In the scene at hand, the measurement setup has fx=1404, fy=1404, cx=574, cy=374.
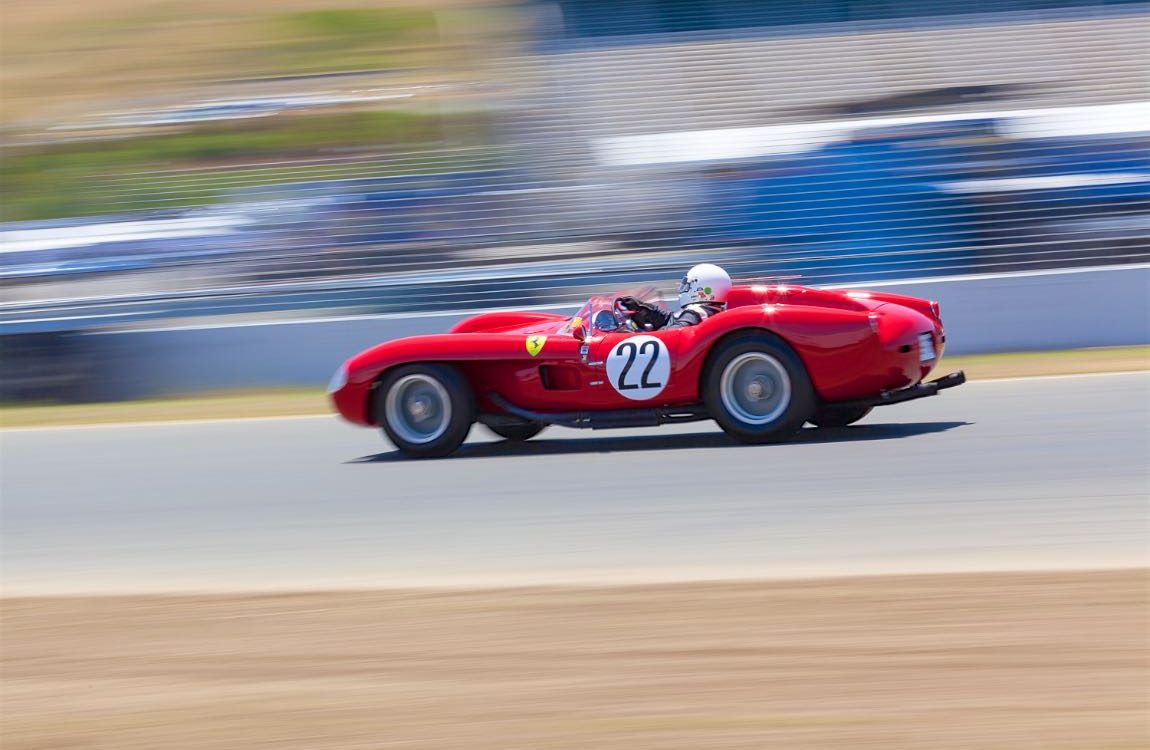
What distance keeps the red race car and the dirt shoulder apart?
3220 millimetres

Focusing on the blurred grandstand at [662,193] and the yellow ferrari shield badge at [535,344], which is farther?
the blurred grandstand at [662,193]

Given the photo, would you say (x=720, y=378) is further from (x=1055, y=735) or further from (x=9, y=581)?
(x=1055, y=735)

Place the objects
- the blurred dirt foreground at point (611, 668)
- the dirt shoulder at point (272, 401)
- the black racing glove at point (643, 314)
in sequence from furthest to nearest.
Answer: the dirt shoulder at point (272, 401)
the black racing glove at point (643, 314)
the blurred dirt foreground at point (611, 668)

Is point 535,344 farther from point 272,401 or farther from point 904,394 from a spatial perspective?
point 272,401

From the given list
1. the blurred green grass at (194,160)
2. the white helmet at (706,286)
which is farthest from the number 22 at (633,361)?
the blurred green grass at (194,160)

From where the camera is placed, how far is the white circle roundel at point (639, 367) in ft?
25.4

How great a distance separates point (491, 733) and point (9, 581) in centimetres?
335

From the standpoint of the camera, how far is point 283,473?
8.34m

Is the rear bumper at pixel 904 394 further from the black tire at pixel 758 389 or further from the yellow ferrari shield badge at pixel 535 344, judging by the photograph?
the yellow ferrari shield badge at pixel 535 344

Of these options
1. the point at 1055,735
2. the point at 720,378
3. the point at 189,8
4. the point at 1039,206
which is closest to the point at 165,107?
the point at 189,8

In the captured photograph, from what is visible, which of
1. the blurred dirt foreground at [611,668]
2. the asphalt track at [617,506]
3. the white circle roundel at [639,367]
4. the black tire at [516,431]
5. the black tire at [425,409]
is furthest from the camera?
the black tire at [516,431]

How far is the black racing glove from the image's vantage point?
8156 millimetres

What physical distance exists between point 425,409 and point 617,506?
2206 mm

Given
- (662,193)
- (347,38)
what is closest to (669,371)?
(662,193)
